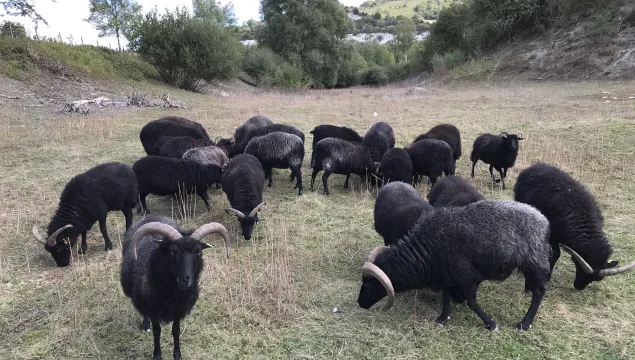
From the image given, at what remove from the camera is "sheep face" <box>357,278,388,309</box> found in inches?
202

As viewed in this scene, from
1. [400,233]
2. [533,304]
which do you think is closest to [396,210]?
[400,233]

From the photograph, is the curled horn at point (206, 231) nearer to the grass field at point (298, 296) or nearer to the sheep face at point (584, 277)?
the grass field at point (298, 296)

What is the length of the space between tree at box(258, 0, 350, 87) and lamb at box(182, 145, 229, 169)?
3658 cm

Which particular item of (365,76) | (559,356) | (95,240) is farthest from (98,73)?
(365,76)

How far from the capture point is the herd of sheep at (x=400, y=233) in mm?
4293

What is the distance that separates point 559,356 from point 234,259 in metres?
4.47

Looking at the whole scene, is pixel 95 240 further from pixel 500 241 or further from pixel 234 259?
pixel 500 241

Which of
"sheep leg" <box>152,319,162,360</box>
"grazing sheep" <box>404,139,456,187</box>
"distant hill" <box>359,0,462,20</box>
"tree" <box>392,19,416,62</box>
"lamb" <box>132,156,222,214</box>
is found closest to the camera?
"sheep leg" <box>152,319,162,360</box>

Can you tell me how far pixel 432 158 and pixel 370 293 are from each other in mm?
5019

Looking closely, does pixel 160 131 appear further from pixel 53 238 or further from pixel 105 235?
pixel 53 238

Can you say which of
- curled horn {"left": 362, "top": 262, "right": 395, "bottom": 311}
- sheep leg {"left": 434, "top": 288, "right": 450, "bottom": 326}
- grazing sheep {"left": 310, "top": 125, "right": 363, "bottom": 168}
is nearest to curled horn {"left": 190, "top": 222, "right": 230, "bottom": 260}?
curled horn {"left": 362, "top": 262, "right": 395, "bottom": 311}

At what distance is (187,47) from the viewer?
33062 millimetres

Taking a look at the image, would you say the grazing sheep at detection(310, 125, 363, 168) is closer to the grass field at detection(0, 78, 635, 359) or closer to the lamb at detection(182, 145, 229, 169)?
the grass field at detection(0, 78, 635, 359)

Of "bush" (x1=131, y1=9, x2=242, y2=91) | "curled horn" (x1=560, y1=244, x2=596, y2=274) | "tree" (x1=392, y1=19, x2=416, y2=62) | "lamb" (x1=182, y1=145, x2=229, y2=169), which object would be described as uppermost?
"tree" (x1=392, y1=19, x2=416, y2=62)
